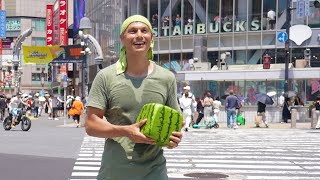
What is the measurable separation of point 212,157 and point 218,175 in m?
3.09

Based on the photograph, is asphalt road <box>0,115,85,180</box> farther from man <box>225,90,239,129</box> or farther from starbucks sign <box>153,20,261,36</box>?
starbucks sign <box>153,20,261,36</box>

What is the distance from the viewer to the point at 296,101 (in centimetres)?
3178

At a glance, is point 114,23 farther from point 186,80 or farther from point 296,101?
point 296,101

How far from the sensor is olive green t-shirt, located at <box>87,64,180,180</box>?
332cm

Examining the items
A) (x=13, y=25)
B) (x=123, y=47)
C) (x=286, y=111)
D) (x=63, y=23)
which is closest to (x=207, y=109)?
(x=286, y=111)

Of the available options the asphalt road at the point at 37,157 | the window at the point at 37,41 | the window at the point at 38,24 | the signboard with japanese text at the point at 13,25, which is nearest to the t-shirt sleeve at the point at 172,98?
the asphalt road at the point at 37,157

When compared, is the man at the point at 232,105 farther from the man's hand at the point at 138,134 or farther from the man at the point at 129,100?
the man's hand at the point at 138,134

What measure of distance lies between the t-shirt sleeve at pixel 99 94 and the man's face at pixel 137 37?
248 mm

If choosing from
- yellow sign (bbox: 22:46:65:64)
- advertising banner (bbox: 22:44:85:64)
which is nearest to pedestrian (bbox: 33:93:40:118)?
advertising banner (bbox: 22:44:85:64)

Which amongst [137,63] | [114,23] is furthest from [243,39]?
[137,63]

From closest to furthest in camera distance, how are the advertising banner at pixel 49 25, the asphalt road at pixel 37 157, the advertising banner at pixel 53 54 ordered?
the asphalt road at pixel 37 157 < the advertising banner at pixel 53 54 < the advertising banner at pixel 49 25

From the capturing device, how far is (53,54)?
5091 cm

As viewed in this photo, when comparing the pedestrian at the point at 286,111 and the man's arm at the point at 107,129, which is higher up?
the man's arm at the point at 107,129

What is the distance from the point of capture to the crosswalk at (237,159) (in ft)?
35.8
